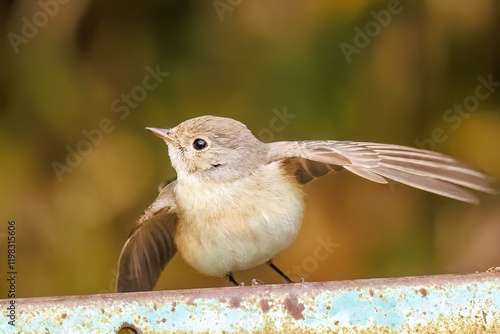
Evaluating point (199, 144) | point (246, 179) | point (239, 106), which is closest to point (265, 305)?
point (246, 179)

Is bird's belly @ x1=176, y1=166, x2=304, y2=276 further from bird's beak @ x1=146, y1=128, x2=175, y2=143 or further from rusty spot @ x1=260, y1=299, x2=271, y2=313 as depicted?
rusty spot @ x1=260, y1=299, x2=271, y2=313

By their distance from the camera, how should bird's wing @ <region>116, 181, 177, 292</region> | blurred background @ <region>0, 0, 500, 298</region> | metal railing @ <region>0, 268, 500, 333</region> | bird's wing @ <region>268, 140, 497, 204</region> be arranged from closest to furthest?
1. metal railing @ <region>0, 268, 500, 333</region>
2. bird's wing @ <region>268, 140, 497, 204</region>
3. bird's wing @ <region>116, 181, 177, 292</region>
4. blurred background @ <region>0, 0, 500, 298</region>

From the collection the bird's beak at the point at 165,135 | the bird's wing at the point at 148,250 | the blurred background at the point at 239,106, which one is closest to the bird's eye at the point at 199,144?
the bird's beak at the point at 165,135

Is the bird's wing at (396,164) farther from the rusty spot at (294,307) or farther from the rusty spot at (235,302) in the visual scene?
the rusty spot at (235,302)

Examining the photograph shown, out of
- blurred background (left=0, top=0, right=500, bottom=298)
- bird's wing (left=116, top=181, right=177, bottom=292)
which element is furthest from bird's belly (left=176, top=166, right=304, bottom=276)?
blurred background (left=0, top=0, right=500, bottom=298)

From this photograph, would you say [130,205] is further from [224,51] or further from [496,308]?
[496,308]

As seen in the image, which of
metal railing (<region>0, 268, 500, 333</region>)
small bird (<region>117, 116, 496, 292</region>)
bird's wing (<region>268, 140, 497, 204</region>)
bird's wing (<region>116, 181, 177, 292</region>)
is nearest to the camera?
metal railing (<region>0, 268, 500, 333</region>)

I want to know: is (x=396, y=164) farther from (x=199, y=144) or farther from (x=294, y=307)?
(x=294, y=307)
